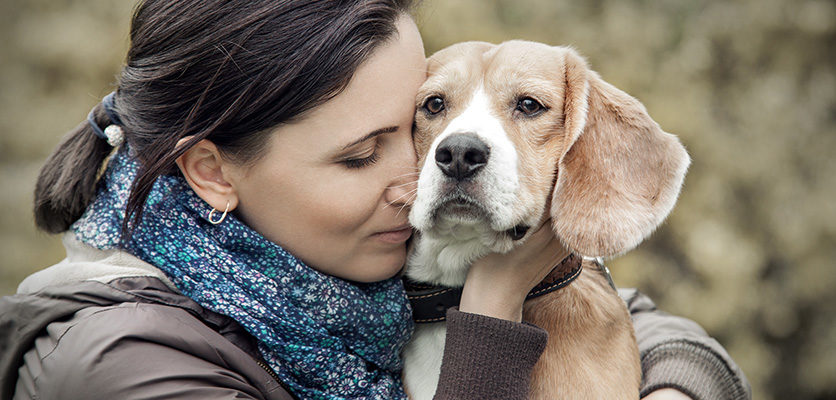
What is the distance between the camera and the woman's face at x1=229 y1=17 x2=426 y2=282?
1.86 meters

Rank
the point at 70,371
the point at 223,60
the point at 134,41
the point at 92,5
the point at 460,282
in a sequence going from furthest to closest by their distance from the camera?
the point at 92,5 < the point at 460,282 < the point at 134,41 < the point at 223,60 < the point at 70,371

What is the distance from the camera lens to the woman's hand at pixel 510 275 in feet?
6.29

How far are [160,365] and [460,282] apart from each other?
0.97 meters

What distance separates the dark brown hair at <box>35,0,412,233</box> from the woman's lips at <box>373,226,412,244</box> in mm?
437

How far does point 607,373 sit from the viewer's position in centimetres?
206

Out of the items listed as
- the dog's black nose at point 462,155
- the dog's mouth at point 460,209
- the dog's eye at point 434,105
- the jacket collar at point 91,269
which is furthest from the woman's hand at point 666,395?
the jacket collar at point 91,269

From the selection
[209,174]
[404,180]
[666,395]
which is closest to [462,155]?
[404,180]

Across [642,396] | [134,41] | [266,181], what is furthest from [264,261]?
[642,396]

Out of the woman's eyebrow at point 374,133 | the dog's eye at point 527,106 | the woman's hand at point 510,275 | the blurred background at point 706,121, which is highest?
the woman's eyebrow at point 374,133

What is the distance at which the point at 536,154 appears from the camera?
2045mm

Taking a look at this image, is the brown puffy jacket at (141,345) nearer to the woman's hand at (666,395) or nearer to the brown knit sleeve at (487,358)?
the brown knit sleeve at (487,358)

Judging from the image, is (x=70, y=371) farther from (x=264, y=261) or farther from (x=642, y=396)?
(x=642, y=396)

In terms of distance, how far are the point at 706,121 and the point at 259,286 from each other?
344 cm

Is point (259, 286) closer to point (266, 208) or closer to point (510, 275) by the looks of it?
point (266, 208)
